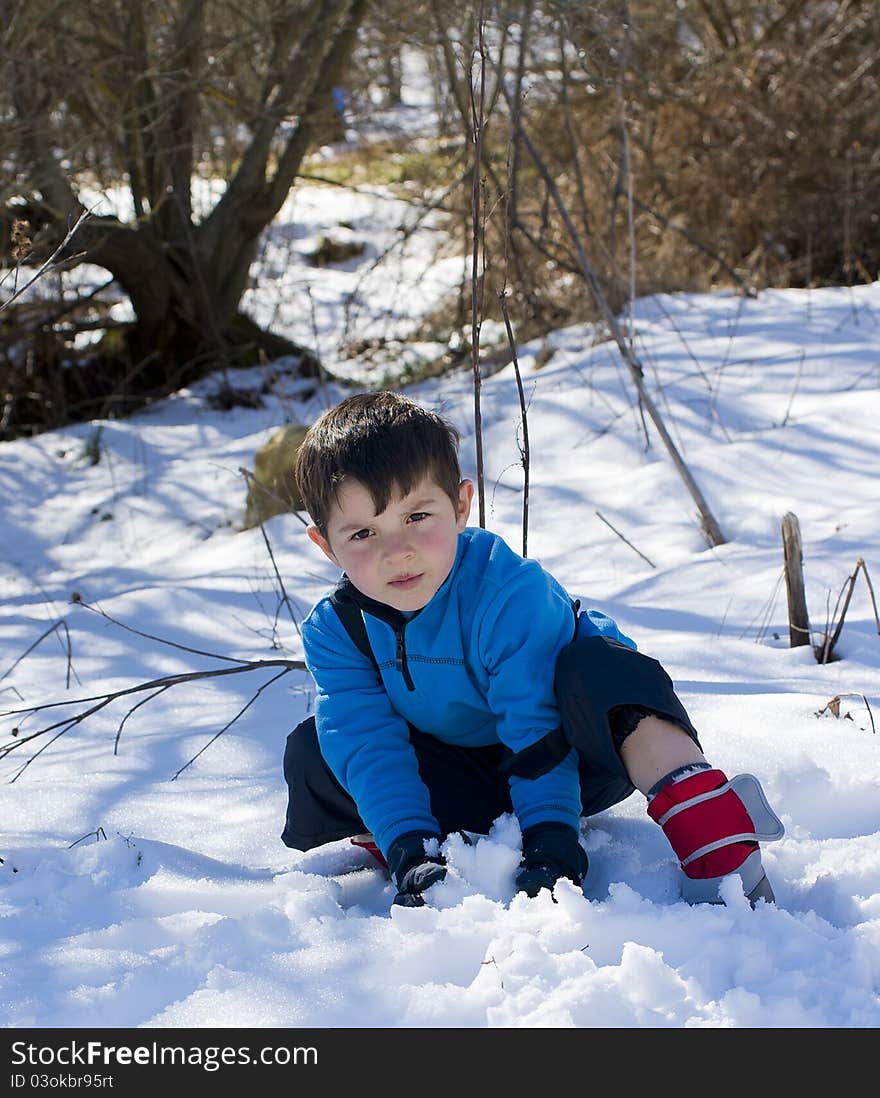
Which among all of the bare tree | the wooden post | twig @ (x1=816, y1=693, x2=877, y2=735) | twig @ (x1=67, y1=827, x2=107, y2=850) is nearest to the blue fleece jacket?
twig @ (x1=67, y1=827, x2=107, y2=850)

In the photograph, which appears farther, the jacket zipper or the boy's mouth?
the jacket zipper

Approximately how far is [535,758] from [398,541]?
0.45 metres

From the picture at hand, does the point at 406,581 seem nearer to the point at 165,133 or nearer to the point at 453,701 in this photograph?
the point at 453,701

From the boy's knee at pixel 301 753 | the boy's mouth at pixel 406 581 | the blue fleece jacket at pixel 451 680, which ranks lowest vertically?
the boy's knee at pixel 301 753

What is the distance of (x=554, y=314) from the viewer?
281 inches

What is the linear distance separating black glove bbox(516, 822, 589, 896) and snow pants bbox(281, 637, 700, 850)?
11cm

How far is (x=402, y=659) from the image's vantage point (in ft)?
7.09

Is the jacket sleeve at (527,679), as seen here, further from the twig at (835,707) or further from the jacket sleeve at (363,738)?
the twig at (835,707)

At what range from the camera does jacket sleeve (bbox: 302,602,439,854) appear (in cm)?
211

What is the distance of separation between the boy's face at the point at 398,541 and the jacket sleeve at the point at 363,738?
0.76 feet

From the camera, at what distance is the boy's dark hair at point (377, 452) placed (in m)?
2.00

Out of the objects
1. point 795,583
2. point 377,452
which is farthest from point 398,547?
point 795,583

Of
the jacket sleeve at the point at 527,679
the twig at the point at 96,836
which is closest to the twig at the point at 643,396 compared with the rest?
the jacket sleeve at the point at 527,679

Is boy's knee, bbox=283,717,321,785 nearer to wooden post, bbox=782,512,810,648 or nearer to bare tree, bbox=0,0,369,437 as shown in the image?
wooden post, bbox=782,512,810,648
